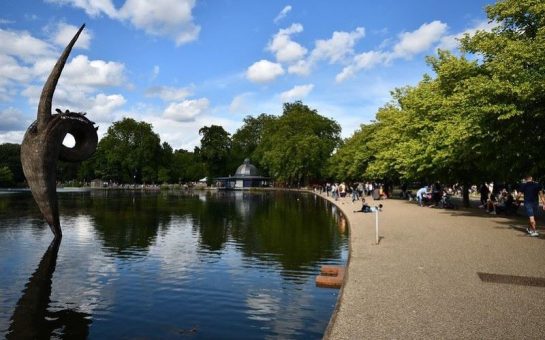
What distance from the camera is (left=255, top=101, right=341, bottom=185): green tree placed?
87.2 meters

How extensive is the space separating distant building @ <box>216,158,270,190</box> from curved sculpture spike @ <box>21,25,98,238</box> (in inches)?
3292

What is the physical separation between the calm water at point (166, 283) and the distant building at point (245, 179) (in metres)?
82.8

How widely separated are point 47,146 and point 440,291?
1494cm

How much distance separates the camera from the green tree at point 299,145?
8725cm

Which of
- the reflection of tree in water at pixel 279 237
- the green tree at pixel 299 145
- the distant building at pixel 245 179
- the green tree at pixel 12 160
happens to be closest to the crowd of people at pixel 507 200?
the reflection of tree in water at pixel 279 237

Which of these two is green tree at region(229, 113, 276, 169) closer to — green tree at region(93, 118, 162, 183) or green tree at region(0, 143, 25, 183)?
green tree at region(93, 118, 162, 183)

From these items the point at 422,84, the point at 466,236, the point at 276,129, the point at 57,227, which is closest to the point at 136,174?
the point at 276,129

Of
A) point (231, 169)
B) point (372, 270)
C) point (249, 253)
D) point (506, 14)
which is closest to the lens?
point (372, 270)

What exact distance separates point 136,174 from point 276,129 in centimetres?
3926

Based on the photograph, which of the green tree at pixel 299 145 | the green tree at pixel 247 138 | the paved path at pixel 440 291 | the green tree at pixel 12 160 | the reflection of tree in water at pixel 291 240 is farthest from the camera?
the green tree at pixel 247 138

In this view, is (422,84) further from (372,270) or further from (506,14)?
(372,270)

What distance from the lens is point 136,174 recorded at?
379 ft

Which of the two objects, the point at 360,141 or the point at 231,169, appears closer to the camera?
the point at 360,141

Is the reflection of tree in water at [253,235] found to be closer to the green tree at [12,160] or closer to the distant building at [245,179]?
the distant building at [245,179]
